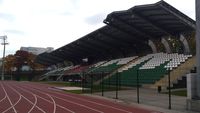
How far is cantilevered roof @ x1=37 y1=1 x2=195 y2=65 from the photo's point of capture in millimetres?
37656

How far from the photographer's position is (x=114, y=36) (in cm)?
5550

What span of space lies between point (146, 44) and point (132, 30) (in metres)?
4.78

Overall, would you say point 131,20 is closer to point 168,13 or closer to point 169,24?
point 169,24

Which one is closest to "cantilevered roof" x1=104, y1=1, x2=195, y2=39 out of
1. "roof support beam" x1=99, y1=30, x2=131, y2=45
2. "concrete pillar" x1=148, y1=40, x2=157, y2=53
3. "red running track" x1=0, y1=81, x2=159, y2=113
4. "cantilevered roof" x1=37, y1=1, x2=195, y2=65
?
"cantilevered roof" x1=37, y1=1, x2=195, y2=65

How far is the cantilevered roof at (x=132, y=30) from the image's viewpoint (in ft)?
124

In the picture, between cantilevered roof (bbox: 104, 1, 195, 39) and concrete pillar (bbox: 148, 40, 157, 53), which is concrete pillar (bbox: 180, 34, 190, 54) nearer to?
cantilevered roof (bbox: 104, 1, 195, 39)

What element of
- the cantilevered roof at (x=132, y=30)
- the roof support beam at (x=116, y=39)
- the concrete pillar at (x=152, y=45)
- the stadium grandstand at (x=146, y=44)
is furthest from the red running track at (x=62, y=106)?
the roof support beam at (x=116, y=39)

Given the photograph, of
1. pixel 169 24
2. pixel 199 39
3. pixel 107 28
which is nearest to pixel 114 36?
pixel 107 28

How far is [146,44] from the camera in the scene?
5306cm

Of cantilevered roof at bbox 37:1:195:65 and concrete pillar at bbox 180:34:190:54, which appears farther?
concrete pillar at bbox 180:34:190:54

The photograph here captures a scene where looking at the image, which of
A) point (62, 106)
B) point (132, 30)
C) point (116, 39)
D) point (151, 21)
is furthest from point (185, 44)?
point (62, 106)

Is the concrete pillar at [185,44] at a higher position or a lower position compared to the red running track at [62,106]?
higher

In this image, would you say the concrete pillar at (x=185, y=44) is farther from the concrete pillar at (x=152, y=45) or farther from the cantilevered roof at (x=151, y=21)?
the concrete pillar at (x=152, y=45)

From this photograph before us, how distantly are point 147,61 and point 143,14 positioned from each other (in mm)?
9218
